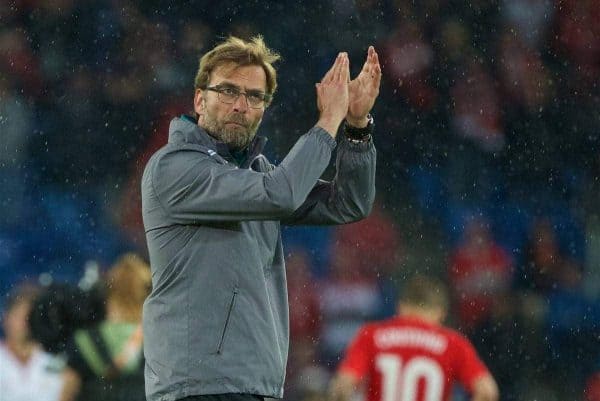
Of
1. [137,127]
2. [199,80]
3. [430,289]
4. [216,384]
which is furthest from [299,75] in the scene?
[216,384]

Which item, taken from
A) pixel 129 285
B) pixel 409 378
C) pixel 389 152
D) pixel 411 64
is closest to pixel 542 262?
pixel 389 152

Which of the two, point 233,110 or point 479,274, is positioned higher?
point 233,110

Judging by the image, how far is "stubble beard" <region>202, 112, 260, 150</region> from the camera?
6.63ft

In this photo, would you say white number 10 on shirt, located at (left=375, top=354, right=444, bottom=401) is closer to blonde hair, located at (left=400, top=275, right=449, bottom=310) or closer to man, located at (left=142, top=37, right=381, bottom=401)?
blonde hair, located at (left=400, top=275, right=449, bottom=310)

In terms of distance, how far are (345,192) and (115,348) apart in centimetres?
288

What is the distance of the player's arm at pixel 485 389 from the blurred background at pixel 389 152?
0.07 m

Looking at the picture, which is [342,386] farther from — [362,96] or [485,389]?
[362,96]

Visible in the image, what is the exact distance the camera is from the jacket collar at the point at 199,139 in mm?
2014

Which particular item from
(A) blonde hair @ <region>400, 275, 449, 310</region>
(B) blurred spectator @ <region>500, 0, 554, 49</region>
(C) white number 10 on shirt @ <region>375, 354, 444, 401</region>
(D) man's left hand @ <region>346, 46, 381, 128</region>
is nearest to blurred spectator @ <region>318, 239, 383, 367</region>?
(A) blonde hair @ <region>400, 275, 449, 310</region>

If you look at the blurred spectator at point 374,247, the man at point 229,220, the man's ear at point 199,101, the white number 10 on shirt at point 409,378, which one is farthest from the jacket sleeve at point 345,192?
the blurred spectator at point 374,247

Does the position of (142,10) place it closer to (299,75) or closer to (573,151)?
(299,75)

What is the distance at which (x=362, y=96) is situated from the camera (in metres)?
2.10

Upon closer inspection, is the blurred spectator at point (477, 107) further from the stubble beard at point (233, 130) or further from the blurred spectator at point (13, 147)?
the stubble beard at point (233, 130)

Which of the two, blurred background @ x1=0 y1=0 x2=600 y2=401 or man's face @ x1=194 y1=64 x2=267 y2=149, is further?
blurred background @ x1=0 y1=0 x2=600 y2=401
